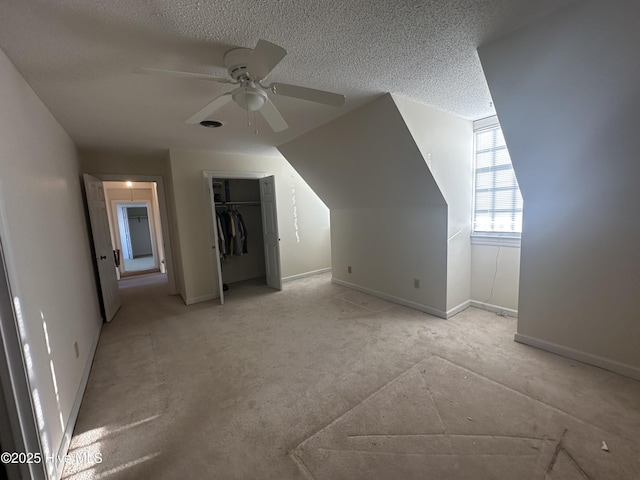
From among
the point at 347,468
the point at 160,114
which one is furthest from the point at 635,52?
the point at 160,114

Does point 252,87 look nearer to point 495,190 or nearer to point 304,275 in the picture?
point 495,190

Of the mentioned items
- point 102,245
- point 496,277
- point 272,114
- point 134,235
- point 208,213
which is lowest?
point 496,277

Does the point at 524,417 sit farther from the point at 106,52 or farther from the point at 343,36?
the point at 106,52

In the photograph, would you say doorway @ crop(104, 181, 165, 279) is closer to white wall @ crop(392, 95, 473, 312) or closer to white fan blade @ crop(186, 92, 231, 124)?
white fan blade @ crop(186, 92, 231, 124)

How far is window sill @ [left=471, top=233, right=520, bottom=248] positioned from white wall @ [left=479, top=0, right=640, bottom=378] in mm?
726

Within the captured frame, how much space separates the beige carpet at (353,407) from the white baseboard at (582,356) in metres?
0.07

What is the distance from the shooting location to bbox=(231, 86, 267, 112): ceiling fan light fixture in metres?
1.75

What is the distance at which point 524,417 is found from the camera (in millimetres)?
1727

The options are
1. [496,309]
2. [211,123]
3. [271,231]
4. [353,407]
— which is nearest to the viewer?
[353,407]

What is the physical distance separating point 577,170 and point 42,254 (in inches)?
152

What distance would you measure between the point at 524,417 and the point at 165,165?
521 centimetres

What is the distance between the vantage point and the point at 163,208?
14.9 ft

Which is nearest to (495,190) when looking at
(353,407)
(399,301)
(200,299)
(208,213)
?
(399,301)

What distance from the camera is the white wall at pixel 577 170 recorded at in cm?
155
